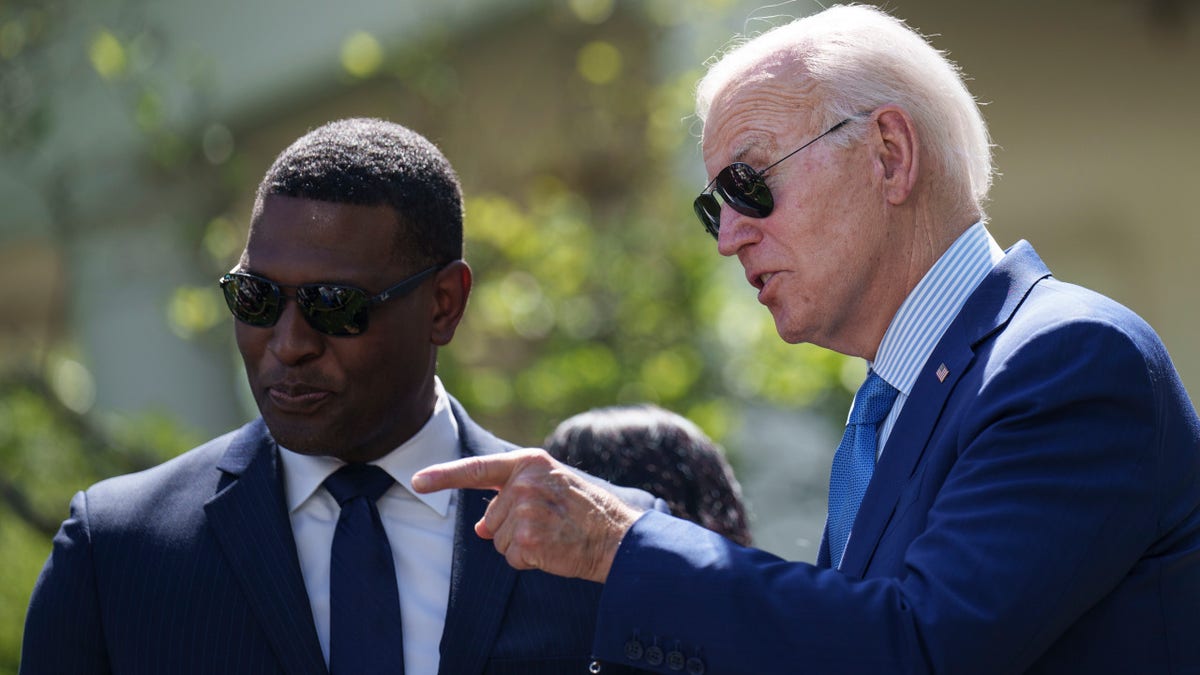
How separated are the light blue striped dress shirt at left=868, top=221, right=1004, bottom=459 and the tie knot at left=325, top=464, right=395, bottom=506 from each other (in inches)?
40.1

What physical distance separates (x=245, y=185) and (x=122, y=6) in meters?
1.16

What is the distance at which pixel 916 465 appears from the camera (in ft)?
6.97

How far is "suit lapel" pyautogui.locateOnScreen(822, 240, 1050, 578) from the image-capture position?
83.8 inches

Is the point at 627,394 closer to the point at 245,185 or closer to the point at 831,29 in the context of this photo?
the point at 245,185

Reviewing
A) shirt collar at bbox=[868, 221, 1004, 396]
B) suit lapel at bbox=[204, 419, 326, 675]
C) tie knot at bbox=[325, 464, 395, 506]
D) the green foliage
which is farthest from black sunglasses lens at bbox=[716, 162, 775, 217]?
the green foliage

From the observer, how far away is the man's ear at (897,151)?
7.64 feet

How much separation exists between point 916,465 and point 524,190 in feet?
18.3

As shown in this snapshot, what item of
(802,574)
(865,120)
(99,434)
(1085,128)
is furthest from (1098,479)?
(1085,128)

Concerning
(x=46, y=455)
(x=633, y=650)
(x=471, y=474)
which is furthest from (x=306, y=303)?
(x=46, y=455)

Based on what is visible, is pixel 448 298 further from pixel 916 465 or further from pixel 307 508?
pixel 916 465

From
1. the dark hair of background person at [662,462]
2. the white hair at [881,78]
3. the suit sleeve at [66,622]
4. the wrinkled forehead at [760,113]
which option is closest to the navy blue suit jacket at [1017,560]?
the white hair at [881,78]

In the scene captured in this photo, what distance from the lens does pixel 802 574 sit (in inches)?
74.5

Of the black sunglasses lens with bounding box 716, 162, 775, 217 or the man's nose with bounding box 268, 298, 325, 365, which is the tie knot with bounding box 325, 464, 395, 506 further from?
the black sunglasses lens with bounding box 716, 162, 775, 217

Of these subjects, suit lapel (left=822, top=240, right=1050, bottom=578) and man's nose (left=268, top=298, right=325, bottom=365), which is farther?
man's nose (left=268, top=298, right=325, bottom=365)
